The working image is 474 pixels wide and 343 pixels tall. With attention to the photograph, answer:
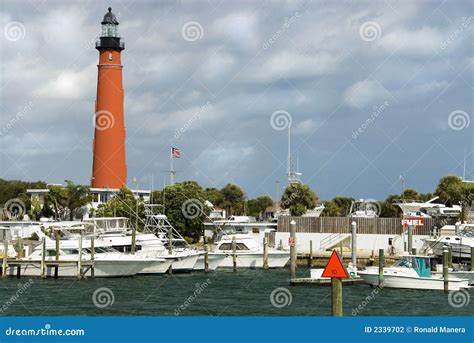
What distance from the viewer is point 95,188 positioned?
106m

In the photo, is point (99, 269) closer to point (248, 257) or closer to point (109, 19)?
point (248, 257)

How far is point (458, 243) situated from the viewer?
62375 mm

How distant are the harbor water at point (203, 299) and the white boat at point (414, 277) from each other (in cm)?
52

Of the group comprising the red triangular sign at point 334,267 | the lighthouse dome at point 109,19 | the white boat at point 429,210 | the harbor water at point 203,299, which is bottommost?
the harbor water at point 203,299

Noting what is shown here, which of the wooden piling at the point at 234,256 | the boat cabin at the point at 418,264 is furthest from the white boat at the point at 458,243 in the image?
the wooden piling at the point at 234,256

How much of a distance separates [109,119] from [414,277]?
57795 millimetres

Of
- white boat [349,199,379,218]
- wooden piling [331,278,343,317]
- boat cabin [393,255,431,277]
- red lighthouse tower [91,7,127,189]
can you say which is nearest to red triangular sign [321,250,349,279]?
wooden piling [331,278,343,317]

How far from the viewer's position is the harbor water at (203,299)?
41.2 m

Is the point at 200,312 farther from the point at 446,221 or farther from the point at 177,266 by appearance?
the point at 446,221

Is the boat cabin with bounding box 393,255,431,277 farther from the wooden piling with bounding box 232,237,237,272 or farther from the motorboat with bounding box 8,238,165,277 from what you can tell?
the wooden piling with bounding box 232,237,237,272

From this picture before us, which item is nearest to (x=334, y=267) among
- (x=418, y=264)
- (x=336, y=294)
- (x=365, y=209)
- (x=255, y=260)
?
(x=336, y=294)

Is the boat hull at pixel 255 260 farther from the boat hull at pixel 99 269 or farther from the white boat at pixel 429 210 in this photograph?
the white boat at pixel 429 210
